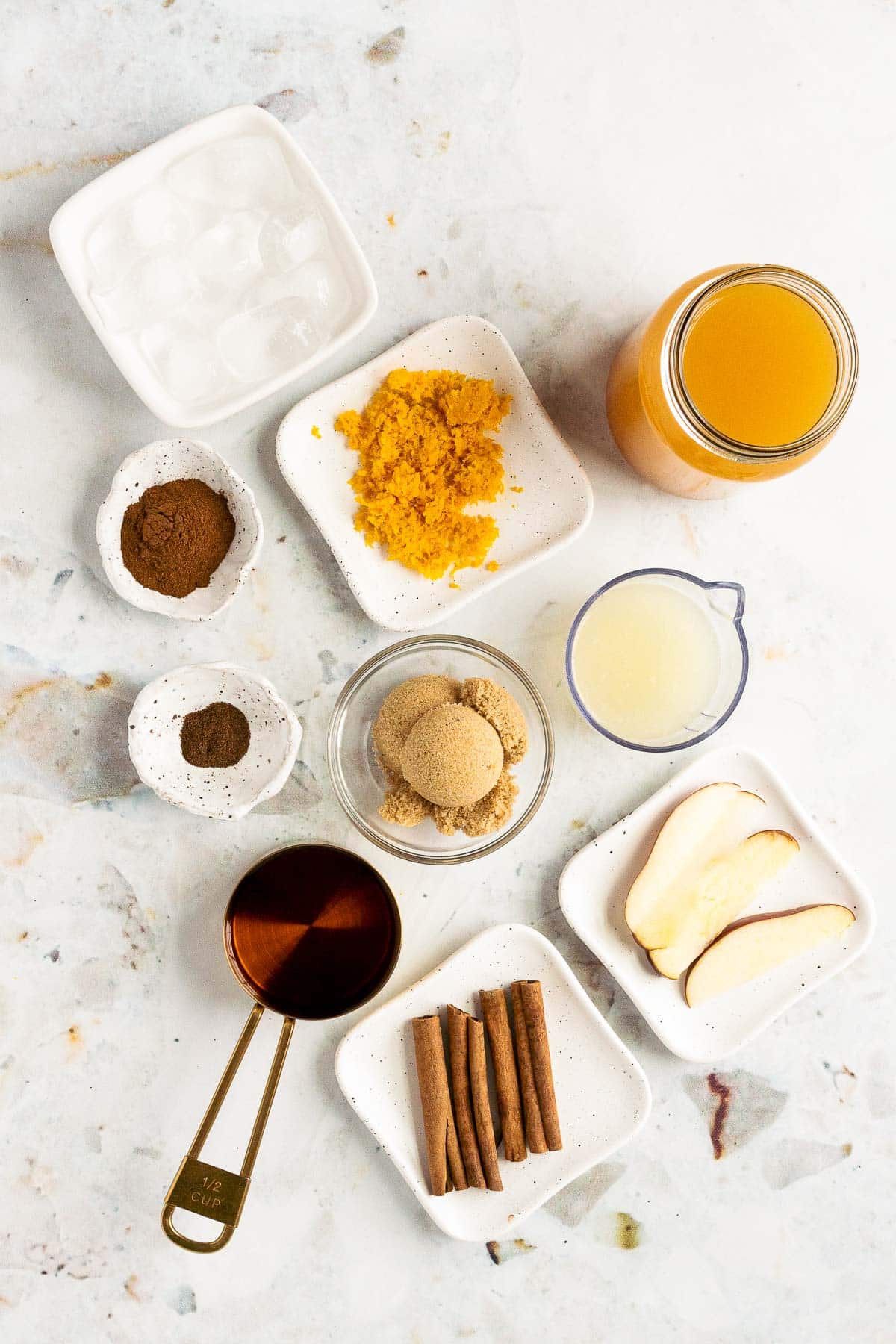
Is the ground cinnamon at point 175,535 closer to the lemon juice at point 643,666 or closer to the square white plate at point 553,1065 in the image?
the lemon juice at point 643,666

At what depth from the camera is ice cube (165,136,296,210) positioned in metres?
1.19

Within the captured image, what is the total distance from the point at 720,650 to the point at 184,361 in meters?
0.86

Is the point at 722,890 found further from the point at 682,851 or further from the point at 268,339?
the point at 268,339

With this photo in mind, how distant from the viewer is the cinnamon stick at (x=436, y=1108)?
1.26 m

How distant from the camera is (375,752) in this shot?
51.1 inches

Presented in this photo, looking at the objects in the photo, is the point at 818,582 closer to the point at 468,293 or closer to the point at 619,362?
the point at 619,362

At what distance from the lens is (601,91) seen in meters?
1.31

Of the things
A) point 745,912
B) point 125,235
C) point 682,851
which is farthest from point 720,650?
point 125,235

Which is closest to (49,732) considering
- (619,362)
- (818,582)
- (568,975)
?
(568,975)

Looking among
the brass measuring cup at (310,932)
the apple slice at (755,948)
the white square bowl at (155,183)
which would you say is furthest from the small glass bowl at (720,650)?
the white square bowl at (155,183)

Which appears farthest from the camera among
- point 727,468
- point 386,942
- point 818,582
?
point 818,582

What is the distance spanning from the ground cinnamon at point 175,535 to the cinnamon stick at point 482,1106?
0.76 meters

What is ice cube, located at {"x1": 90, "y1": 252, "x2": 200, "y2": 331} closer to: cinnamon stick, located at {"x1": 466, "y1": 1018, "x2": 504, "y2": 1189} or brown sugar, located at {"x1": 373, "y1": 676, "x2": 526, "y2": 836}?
brown sugar, located at {"x1": 373, "y1": 676, "x2": 526, "y2": 836}

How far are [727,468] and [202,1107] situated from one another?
1170 mm
